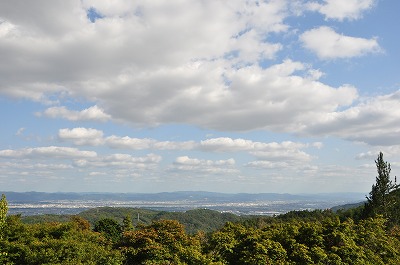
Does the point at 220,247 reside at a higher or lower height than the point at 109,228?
higher

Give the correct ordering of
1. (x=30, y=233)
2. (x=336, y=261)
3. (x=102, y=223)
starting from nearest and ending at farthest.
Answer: (x=336, y=261), (x=30, y=233), (x=102, y=223)

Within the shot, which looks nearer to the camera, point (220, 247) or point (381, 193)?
point (220, 247)

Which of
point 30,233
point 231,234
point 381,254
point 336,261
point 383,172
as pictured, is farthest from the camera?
point 383,172

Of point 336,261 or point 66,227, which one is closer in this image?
point 336,261

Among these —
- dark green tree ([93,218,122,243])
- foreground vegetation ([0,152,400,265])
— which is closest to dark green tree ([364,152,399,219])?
foreground vegetation ([0,152,400,265])

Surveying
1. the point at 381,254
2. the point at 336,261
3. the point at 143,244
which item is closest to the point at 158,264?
the point at 143,244

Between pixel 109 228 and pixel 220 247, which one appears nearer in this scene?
pixel 220 247

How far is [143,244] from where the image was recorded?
2944 cm

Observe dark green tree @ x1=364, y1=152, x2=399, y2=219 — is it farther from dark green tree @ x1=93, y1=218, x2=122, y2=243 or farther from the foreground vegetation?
dark green tree @ x1=93, y1=218, x2=122, y2=243

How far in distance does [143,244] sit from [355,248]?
15.8m

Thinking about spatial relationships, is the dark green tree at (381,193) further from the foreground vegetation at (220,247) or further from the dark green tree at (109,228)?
the dark green tree at (109,228)

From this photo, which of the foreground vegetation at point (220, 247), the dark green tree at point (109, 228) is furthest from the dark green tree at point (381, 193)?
the dark green tree at point (109, 228)

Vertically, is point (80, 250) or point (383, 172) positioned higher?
point (383, 172)

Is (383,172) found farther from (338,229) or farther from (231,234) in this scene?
(231,234)
